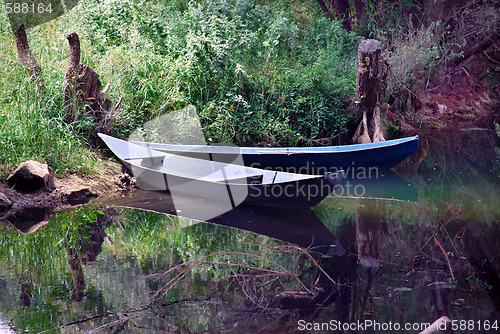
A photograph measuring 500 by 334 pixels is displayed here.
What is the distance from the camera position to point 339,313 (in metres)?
4.41

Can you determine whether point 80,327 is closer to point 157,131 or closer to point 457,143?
point 157,131

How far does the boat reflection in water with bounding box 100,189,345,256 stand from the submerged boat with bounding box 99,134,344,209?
0.48 ft

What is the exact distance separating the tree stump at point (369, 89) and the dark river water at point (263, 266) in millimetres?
2138

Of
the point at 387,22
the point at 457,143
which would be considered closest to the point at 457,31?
the point at 387,22

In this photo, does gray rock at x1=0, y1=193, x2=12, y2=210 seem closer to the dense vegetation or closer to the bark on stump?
the dense vegetation

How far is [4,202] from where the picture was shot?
24.5ft

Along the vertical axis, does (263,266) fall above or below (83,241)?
below

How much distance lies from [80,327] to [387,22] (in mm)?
11197

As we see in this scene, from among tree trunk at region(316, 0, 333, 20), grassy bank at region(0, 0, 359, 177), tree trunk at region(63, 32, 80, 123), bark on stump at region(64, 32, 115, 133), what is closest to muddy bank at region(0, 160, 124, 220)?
grassy bank at region(0, 0, 359, 177)

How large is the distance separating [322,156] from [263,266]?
3.58m

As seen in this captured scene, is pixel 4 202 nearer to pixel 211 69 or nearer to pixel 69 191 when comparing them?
pixel 69 191

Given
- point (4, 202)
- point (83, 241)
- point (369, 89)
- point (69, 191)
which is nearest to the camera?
point (83, 241)

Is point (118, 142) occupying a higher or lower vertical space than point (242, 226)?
higher

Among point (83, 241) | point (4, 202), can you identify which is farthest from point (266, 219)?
point (4, 202)
